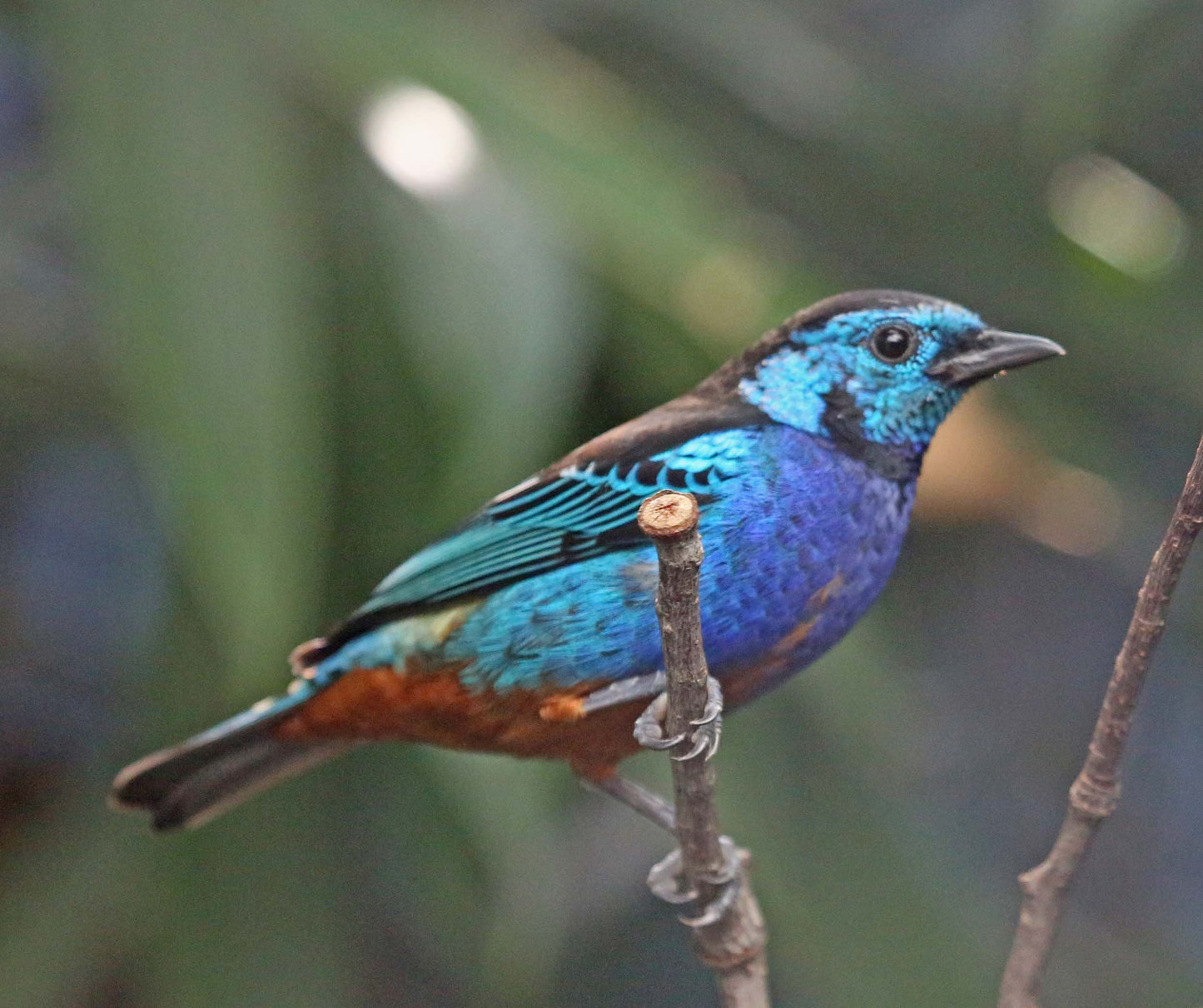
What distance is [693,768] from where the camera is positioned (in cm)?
195

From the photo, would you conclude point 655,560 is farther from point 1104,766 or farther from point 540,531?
point 1104,766

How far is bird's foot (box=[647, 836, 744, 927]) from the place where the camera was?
2.21 metres

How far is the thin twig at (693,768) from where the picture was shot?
1638 mm

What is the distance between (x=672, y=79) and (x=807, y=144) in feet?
1.77

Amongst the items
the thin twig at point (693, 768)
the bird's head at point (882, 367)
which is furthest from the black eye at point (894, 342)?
the thin twig at point (693, 768)

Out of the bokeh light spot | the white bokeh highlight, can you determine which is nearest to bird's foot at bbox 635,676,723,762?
the white bokeh highlight

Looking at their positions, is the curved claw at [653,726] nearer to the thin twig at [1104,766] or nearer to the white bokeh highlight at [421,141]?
the thin twig at [1104,766]

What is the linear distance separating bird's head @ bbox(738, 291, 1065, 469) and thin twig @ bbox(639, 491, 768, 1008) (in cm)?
69

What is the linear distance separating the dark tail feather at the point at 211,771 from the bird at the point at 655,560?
10cm

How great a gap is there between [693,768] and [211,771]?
44.6 inches

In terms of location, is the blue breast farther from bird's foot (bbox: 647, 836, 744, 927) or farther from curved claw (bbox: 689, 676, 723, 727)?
bird's foot (bbox: 647, 836, 744, 927)

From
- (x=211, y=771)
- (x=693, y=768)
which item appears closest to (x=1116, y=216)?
(x=693, y=768)

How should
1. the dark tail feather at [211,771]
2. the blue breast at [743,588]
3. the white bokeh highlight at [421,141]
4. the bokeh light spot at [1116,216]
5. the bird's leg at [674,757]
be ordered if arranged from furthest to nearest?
the bokeh light spot at [1116,216]
the white bokeh highlight at [421,141]
the dark tail feather at [211,771]
the blue breast at [743,588]
the bird's leg at [674,757]

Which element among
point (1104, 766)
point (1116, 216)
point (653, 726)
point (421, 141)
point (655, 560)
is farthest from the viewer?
point (1116, 216)
